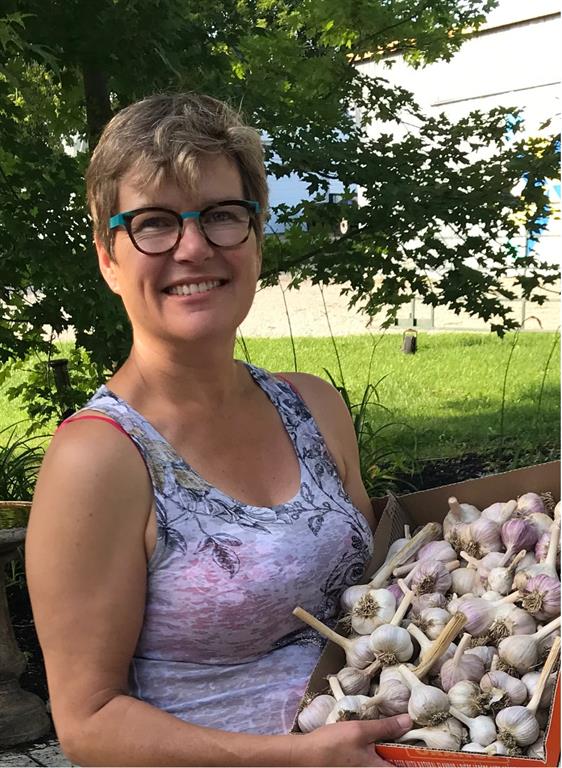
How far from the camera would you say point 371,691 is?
165cm

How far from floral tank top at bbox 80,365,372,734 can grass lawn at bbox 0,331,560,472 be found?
339cm

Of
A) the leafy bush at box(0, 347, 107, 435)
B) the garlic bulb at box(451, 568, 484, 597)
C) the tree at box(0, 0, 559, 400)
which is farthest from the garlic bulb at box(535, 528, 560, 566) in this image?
the leafy bush at box(0, 347, 107, 435)

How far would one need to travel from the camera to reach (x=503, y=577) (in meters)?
1.78

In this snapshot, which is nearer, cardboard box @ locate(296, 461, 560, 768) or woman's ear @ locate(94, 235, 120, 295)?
woman's ear @ locate(94, 235, 120, 295)

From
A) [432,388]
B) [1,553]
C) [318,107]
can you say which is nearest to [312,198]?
[318,107]

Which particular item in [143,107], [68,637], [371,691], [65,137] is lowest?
[371,691]

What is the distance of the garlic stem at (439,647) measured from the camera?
1616 mm

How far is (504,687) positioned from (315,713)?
0.30 metres

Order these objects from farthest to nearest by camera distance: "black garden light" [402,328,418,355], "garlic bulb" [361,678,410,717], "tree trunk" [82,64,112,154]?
"black garden light" [402,328,418,355] → "tree trunk" [82,64,112,154] → "garlic bulb" [361,678,410,717]

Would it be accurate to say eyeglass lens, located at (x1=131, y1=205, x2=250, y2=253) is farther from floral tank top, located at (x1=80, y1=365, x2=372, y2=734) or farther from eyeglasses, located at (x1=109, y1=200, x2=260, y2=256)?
floral tank top, located at (x1=80, y1=365, x2=372, y2=734)

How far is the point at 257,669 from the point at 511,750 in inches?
19.6

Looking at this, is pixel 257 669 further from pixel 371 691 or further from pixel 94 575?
pixel 94 575

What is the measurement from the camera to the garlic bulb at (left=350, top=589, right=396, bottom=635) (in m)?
1.74

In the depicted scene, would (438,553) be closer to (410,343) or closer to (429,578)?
(429,578)
